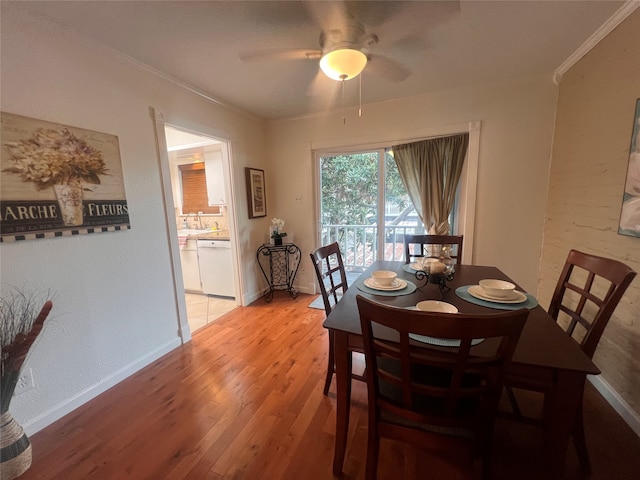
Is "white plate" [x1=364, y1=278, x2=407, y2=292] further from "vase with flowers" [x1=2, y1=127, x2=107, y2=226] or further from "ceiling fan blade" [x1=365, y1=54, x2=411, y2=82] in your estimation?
"vase with flowers" [x1=2, y1=127, x2=107, y2=226]

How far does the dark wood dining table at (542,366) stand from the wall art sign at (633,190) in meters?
0.92

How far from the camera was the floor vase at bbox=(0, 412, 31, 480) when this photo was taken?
4.10ft

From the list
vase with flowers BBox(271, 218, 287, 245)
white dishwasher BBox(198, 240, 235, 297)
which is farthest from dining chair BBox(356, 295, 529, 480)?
white dishwasher BBox(198, 240, 235, 297)

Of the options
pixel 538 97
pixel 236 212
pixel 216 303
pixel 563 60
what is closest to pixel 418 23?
pixel 563 60

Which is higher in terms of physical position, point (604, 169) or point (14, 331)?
point (604, 169)

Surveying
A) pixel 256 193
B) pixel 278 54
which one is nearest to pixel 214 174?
pixel 256 193

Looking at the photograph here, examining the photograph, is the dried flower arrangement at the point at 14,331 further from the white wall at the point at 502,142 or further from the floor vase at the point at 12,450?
the white wall at the point at 502,142

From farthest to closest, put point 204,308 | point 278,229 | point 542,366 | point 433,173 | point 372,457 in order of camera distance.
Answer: point 278,229
point 204,308
point 433,173
point 372,457
point 542,366

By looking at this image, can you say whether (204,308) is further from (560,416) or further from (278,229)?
(560,416)

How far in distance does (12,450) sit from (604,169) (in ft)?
12.4

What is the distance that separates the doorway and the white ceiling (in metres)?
1.03

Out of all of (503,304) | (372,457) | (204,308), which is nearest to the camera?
(372,457)

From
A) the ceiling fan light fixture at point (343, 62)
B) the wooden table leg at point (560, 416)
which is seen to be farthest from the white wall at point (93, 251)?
the wooden table leg at point (560, 416)

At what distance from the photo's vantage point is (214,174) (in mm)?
3713
